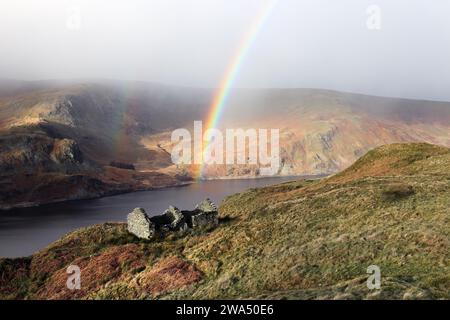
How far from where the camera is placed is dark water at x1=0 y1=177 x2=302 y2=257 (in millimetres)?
110000

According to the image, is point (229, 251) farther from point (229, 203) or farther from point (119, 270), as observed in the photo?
point (229, 203)

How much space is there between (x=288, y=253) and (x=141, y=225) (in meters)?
18.3

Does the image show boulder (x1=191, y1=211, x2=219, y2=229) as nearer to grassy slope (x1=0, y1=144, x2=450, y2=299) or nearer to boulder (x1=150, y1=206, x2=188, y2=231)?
boulder (x1=150, y1=206, x2=188, y2=231)

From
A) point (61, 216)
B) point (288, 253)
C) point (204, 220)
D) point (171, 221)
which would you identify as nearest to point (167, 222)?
point (171, 221)

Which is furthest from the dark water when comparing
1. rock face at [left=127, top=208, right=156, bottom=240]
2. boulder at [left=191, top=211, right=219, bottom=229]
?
boulder at [left=191, top=211, right=219, bottom=229]

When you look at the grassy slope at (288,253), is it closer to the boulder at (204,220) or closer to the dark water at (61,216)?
the boulder at (204,220)

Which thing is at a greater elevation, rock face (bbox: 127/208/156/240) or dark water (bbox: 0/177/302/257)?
rock face (bbox: 127/208/156/240)

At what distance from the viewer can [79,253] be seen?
4569 centimetres

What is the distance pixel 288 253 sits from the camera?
3631 cm

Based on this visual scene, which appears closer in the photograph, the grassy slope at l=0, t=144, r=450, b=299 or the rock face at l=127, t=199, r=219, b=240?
the grassy slope at l=0, t=144, r=450, b=299
